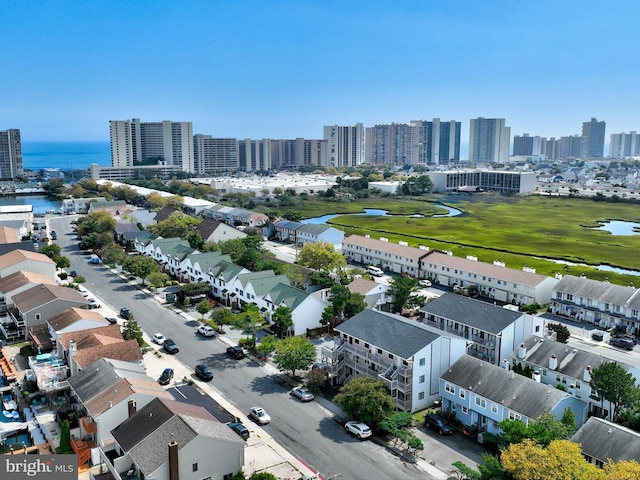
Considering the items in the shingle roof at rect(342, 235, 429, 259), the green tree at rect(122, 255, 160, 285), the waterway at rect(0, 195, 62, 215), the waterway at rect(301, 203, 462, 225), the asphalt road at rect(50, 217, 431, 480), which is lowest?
the asphalt road at rect(50, 217, 431, 480)

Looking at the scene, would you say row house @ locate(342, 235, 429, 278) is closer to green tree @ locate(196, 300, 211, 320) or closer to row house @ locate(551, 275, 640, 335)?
row house @ locate(551, 275, 640, 335)

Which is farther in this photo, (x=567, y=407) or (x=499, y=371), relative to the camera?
(x=499, y=371)

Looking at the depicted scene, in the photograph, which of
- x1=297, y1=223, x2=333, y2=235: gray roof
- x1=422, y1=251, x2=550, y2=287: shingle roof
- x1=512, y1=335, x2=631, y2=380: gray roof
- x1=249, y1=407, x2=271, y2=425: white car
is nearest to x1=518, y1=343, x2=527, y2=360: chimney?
x1=512, y1=335, x2=631, y2=380: gray roof

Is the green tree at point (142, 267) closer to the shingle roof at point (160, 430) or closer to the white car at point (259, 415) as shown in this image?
the white car at point (259, 415)

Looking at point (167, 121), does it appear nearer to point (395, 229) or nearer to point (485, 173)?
point (485, 173)

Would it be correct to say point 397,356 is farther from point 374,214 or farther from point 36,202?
point 36,202

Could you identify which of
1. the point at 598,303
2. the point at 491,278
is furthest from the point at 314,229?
the point at 598,303

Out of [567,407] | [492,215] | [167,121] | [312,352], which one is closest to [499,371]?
[567,407]
